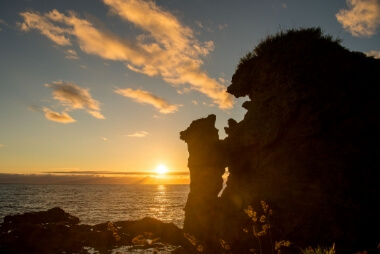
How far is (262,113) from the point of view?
1983 centimetres

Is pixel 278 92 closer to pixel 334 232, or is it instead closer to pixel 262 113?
pixel 262 113

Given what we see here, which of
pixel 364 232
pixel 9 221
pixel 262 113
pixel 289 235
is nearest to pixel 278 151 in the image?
pixel 262 113

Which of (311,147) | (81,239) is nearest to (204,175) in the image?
(311,147)

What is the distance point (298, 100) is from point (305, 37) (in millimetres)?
5888

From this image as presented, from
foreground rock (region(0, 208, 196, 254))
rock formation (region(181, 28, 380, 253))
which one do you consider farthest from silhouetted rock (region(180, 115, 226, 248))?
rock formation (region(181, 28, 380, 253))

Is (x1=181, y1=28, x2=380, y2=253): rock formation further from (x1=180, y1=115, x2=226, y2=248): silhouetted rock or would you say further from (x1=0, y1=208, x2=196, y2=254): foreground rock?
(x1=0, y1=208, x2=196, y2=254): foreground rock

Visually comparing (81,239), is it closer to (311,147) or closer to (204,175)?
(204,175)

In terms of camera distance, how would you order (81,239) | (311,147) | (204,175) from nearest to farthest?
(311,147) < (204,175) < (81,239)

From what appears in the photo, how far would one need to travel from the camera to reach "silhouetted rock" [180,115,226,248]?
26688mm

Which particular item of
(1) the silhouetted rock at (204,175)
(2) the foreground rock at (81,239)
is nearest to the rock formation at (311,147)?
(1) the silhouetted rock at (204,175)

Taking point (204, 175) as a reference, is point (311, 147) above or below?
above

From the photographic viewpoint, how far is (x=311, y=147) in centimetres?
1659

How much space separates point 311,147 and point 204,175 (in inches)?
523

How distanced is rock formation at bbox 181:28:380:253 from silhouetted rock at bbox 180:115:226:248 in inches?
202
